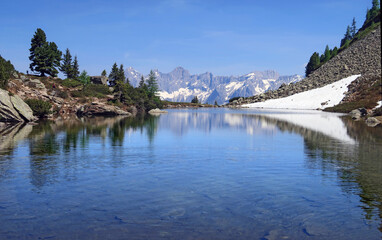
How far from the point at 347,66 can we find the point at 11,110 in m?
149

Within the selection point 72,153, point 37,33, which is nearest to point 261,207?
point 72,153

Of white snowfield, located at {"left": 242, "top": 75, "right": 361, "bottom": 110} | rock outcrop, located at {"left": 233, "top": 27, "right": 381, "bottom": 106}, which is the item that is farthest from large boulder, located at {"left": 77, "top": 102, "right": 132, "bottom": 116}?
rock outcrop, located at {"left": 233, "top": 27, "right": 381, "bottom": 106}

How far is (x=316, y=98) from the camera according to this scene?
13825cm

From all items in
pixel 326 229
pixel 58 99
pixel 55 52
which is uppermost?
pixel 55 52

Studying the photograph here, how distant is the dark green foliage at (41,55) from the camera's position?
316 ft

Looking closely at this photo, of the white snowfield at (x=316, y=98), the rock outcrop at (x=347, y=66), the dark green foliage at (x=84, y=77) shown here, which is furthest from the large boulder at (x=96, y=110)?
the rock outcrop at (x=347, y=66)

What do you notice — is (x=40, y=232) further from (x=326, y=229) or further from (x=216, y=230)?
(x=326, y=229)

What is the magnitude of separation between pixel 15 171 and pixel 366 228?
15.6 m

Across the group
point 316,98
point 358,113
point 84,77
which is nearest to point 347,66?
point 316,98

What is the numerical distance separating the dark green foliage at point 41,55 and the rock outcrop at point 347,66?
107397 mm

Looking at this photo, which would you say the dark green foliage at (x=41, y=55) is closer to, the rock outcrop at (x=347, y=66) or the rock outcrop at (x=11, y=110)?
the rock outcrop at (x=11, y=110)

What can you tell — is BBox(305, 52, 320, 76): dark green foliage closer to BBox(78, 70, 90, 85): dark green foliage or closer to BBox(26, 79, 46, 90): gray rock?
BBox(78, 70, 90, 85): dark green foliage

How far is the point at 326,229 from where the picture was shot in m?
9.66

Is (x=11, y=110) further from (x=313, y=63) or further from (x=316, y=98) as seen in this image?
(x=313, y=63)
